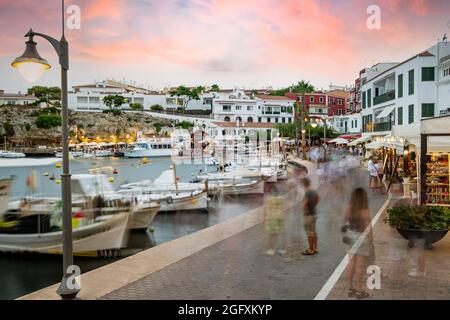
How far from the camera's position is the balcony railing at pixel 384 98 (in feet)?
120

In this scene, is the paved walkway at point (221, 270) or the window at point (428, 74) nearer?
the paved walkway at point (221, 270)

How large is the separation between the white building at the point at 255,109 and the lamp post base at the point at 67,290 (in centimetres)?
10098

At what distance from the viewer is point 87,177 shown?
51.8 ft

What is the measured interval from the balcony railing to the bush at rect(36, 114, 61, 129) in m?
92.5

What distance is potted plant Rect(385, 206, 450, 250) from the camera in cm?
918

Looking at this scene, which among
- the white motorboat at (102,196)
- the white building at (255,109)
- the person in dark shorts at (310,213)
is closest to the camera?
the person in dark shorts at (310,213)

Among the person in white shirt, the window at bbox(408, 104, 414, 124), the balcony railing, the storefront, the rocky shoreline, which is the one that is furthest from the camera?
the rocky shoreline

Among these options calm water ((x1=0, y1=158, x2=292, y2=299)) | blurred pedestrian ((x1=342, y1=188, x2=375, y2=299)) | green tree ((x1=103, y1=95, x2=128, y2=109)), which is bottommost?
calm water ((x1=0, y1=158, x2=292, y2=299))

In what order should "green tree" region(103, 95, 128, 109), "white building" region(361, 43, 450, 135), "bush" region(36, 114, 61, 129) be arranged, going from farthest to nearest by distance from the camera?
"green tree" region(103, 95, 128, 109) < "bush" region(36, 114, 61, 129) < "white building" region(361, 43, 450, 135)

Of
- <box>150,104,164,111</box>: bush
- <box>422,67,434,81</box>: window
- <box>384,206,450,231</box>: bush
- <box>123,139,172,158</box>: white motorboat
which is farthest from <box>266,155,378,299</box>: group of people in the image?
<box>150,104,164,111</box>: bush

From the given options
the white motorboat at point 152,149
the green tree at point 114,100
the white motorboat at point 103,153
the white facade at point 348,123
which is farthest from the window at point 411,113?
the green tree at point 114,100

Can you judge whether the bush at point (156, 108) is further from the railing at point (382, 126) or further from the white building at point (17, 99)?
the railing at point (382, 126)

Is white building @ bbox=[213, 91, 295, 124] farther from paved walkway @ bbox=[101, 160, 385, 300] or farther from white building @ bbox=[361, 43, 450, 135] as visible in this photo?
paved walkway @ bbox=[101, 160, 385, 300]
